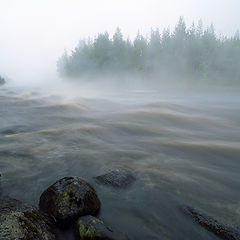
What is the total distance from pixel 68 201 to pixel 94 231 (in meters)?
0.78

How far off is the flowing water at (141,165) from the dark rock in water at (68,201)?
0.30m

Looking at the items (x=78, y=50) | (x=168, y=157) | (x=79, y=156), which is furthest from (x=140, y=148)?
(x=78, y=50)

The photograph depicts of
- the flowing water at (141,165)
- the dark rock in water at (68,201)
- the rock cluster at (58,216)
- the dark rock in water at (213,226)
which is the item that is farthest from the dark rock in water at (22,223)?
the dark rock in water at (213,226)

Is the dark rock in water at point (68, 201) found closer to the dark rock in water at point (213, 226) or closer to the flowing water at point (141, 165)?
the flowing water at point (141, 165)

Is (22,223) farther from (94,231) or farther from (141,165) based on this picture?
(141,165)

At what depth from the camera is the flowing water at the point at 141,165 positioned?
4277mm

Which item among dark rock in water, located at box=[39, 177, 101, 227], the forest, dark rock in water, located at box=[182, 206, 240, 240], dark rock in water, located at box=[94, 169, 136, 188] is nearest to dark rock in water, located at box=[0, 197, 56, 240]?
dark rock in water, located at box=[39, 177, 101, 227]

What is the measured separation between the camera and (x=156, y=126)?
11727 mm

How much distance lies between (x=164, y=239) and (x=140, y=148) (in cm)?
447

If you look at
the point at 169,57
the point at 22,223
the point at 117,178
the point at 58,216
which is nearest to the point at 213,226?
the point at 117,178

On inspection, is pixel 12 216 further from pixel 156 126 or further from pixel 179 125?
pixel 179 125

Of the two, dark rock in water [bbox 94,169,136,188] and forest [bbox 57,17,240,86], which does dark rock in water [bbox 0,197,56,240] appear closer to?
dark rock in water [bbox 94,169,136,188]

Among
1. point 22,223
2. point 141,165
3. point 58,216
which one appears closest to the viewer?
point 22,223

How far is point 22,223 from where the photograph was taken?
3.10 meters
